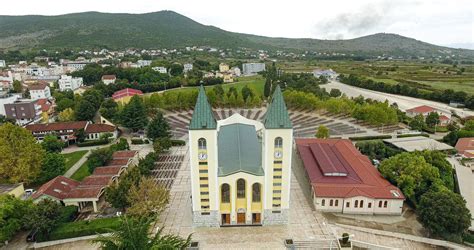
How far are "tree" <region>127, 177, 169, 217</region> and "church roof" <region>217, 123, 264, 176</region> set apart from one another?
6714 mm

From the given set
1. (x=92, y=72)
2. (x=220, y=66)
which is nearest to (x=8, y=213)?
(x=92, y=72)

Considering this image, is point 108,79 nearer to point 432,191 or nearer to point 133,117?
point 133,117

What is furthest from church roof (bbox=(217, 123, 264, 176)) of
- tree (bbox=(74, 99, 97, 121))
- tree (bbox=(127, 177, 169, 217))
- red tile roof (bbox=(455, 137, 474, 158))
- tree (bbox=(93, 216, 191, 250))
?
red tile roof (bbox=(455, 137, 474, 158))

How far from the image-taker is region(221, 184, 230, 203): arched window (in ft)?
97.9

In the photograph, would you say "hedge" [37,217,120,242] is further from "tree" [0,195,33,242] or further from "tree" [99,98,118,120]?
"tree" [99,98,118,120]

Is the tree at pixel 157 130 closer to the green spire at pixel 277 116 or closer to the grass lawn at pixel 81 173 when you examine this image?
the grass lawn at pixel 81 173

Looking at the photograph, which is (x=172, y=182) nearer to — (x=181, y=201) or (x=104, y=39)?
(x=181, y=201)

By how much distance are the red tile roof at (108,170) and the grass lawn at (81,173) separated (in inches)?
152

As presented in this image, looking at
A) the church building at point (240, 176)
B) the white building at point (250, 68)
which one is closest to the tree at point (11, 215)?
the church building at point (240, 176)

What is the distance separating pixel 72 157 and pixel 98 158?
9.97 m

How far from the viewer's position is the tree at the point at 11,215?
2659cm

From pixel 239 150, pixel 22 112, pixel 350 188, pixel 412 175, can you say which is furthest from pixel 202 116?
pixel 22 112

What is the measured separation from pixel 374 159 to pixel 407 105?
1855 inches

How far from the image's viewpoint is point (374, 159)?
4566 centimetres
